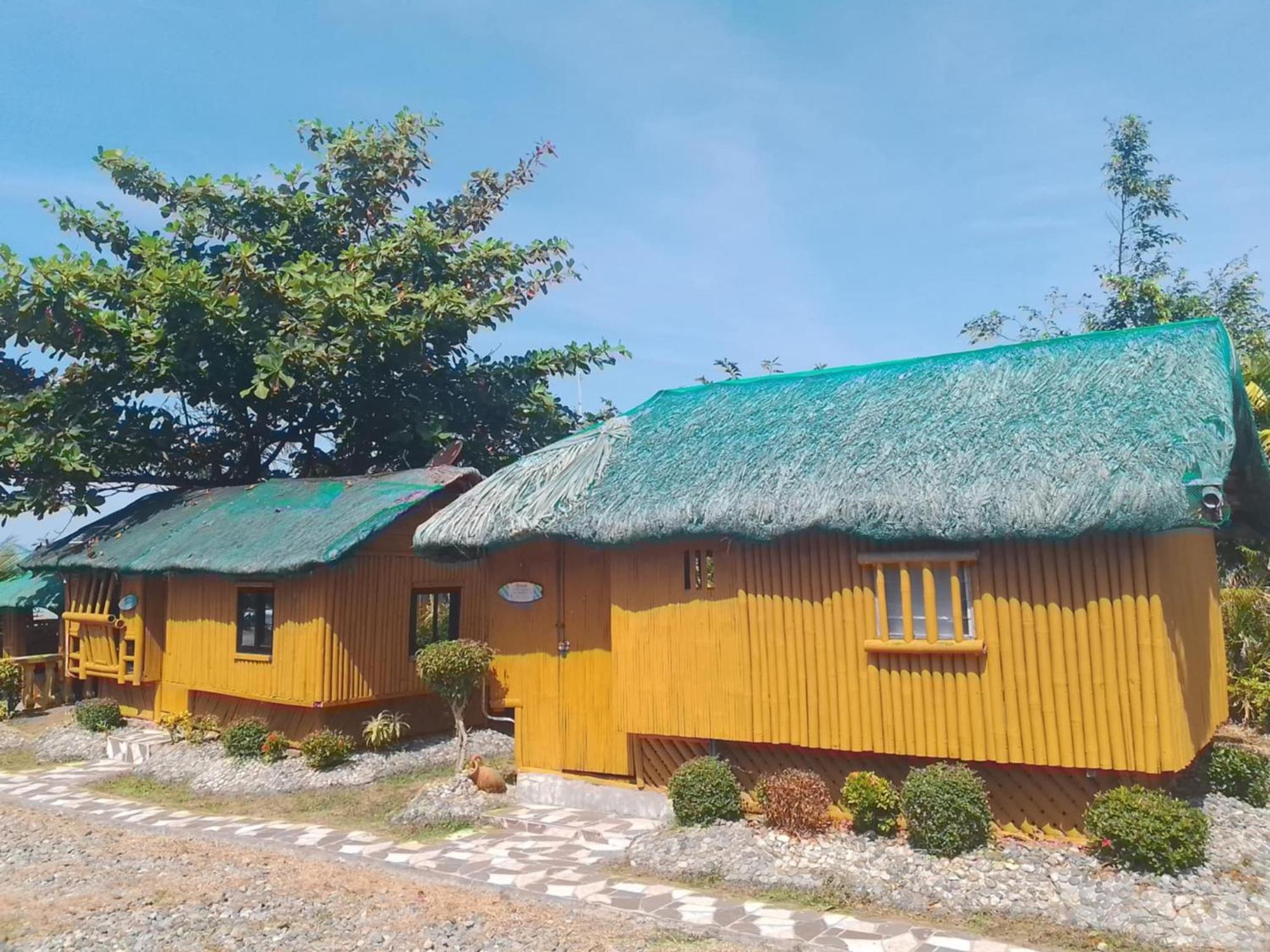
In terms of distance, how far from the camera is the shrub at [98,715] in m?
17.9

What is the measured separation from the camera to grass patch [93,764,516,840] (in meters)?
11.6

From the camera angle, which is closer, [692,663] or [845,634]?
[845,634]

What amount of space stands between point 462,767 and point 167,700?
27.2ft

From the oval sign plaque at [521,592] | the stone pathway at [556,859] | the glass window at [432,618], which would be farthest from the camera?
the glass window at [432,618]

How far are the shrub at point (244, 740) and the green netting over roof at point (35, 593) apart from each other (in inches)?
358

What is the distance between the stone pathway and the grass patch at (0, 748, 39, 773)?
1616 millimetres

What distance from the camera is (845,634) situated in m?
10.1

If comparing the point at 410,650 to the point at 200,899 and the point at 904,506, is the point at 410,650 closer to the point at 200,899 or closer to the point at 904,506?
the point at 200,899

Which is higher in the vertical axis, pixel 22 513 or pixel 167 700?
pixel 22 513

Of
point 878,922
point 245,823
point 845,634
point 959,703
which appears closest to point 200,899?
point 245,823

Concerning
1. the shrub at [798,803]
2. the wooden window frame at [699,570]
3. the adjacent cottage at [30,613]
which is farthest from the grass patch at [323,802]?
the adjacent cottage at [30,613]

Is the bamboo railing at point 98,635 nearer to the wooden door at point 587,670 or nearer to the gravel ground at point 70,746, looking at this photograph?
the gravel ground at point 70,746

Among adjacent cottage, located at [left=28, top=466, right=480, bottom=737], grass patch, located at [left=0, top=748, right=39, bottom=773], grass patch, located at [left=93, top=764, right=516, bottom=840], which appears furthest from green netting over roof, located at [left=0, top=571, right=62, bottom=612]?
grass patch, located at [left=93, top=764, right=516, bottom=840]

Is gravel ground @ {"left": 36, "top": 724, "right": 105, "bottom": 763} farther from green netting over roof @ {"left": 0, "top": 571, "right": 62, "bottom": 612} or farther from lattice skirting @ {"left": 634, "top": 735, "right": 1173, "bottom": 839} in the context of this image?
lattice skirting @ {"left": 634, "top": 735, "right": 1173, "bottom": 839}
